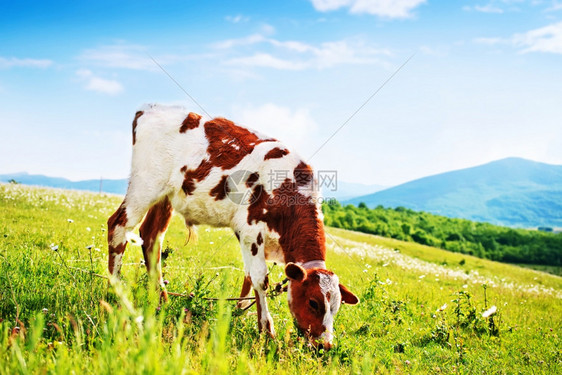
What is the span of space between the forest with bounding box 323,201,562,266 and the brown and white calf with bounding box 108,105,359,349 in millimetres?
40129

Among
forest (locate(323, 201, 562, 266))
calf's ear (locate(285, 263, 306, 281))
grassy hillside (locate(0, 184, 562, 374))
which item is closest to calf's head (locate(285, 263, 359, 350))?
calf's ear (locate(285, 263, 306, 281))

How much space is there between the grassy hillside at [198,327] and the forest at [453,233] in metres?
38.2

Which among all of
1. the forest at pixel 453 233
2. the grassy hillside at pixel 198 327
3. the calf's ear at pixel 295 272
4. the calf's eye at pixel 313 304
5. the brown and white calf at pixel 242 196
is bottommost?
the forest at pixel 453 233

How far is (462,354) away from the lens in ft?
19.0

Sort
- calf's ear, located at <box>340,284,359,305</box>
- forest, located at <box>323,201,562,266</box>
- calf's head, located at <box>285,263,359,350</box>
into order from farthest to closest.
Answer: forest, located at <box>323,201,562,266</box> → calf's ear, located at <box>340,284,359,305</box> → calf's head, located at <box>285,263,359,350</box>

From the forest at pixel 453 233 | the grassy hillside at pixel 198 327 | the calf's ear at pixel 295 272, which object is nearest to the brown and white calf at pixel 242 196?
the calf's ear at pixel 295 272

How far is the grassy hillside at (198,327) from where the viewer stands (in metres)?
2.69

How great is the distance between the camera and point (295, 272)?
4.69 meters

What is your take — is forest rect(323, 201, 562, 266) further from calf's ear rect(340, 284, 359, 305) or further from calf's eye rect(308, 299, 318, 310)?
calf's eye rect(308, 299, 318, 310)

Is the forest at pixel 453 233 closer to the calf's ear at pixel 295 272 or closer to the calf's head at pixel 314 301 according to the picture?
the calf's head at pixel 314 301

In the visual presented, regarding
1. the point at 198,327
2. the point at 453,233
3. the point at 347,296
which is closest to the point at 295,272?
the point at 347,296

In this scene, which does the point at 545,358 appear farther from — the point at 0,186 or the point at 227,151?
the point at 0,186

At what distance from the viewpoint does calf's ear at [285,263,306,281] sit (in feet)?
15.2

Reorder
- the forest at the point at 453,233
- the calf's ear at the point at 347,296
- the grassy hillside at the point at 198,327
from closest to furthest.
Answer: the grassy hillside at the point at 198,327, the calf's ear at the point at 347,296, the forest at the point at 453,233
